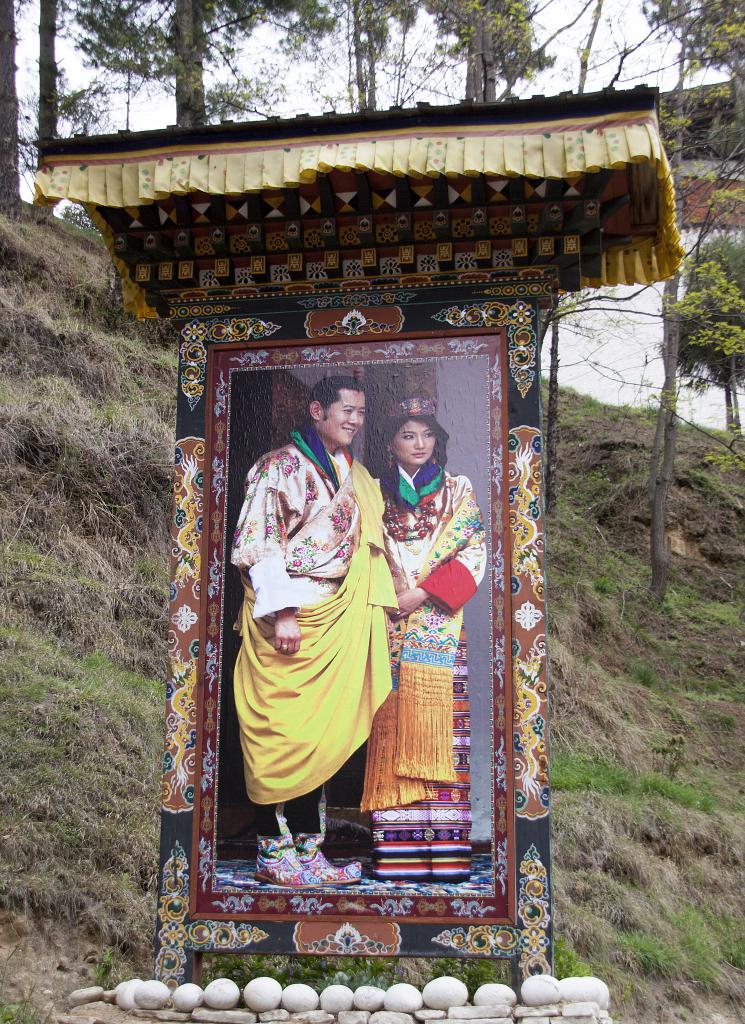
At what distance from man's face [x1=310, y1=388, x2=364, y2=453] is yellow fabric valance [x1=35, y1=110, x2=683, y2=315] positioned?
111 cm

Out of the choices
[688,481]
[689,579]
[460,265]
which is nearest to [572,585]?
[689,579]

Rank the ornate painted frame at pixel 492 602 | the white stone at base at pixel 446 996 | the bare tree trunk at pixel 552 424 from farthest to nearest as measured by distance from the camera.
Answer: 1. the bare tree trunk at pixel 552 424
2. the ornate painted frame at pixel 492 602
3. the white stone at base at pixel 446 996

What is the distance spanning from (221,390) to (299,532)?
892mm

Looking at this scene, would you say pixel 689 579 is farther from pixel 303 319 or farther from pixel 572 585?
pixel 303 319

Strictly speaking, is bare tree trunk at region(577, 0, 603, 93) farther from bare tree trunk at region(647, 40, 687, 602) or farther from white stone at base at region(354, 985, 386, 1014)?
white stone at base at region(354, 985, 386, 1014)

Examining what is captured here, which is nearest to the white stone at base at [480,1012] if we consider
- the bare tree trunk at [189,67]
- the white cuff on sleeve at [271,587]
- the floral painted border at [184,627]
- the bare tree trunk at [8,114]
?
the floral painted border at [184,627]

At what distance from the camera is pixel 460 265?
5.46 m

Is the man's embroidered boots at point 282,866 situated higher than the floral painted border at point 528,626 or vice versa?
the floral painted border at point 528,626

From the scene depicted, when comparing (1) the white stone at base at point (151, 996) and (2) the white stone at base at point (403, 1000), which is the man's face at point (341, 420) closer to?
(2) the white stone at base at point (403, 1000)

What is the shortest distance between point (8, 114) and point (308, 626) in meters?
14.0

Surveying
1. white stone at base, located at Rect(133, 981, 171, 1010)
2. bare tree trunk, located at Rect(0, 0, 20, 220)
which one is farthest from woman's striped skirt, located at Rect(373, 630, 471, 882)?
bare tree trunk, located at Rect(0, 0, 20, 220)

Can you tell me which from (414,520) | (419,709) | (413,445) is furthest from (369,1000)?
(413,445)

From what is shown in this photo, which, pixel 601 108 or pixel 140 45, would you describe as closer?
pixel 601 108

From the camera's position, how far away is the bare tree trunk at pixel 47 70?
17.8 m
